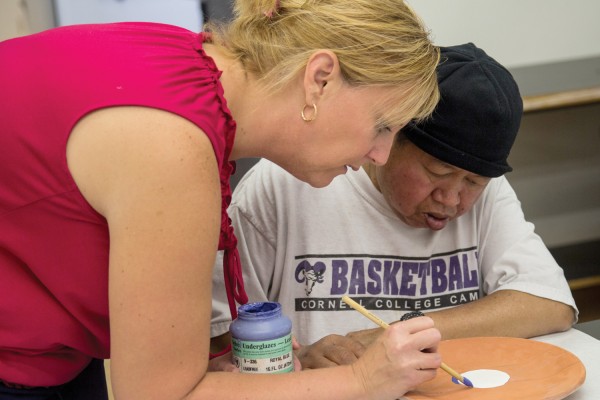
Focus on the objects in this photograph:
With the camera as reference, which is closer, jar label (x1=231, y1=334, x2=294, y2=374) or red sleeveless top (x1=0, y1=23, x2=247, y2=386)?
red sleeveless top (x1=0, y1=23, x2=247, y2=386)

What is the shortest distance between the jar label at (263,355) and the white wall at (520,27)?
2.16 meters

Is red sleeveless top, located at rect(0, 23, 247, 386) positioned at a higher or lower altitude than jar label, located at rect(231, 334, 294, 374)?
higher

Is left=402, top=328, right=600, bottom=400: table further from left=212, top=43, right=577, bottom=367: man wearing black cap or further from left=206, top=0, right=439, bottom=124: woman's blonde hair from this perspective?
left=206, top=0, right=439, bottom=124: woman's blonde hair

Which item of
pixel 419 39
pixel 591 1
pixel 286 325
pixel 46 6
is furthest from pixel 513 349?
pixel 46 6

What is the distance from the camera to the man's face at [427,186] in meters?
1.63

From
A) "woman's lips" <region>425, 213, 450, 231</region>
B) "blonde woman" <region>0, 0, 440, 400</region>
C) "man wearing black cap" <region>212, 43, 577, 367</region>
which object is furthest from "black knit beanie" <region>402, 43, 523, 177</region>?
"blonde woman" <region>0, 0, 440, 400</region>

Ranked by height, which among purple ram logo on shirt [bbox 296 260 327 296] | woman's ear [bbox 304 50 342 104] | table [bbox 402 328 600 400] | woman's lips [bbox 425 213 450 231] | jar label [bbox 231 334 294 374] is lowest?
table [bbox 402 328 600 400]

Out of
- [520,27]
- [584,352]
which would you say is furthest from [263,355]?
[520,27]

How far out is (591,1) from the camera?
325 centimetres

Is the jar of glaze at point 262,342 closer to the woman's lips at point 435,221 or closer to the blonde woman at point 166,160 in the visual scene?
the blonde woman at point 166,160

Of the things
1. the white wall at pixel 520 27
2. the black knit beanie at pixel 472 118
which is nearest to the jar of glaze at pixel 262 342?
the black knit beanie at pixel 472 118

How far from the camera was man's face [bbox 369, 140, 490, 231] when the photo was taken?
5.34 ft

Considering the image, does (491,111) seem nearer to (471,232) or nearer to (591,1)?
(471,232)

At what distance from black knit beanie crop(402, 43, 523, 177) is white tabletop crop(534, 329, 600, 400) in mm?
319
